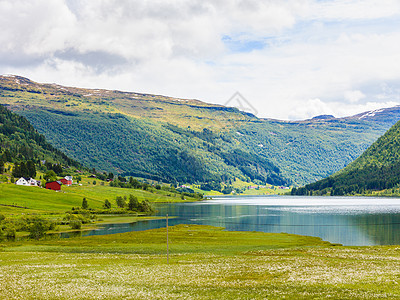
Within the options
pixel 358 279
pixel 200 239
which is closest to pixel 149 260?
pixel 358 279

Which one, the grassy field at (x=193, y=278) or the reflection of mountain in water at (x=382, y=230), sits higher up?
the grassy field at (x=193, y=278)

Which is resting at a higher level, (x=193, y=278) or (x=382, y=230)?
(x=193, y=278)

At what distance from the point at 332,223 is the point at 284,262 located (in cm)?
8872

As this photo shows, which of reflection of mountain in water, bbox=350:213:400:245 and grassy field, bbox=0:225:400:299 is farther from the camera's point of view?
reflection of mountain in water, bbox=350:213:400:245

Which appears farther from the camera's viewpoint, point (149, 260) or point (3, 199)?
point (3, 199)

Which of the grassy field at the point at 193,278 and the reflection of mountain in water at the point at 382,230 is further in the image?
the reflection of mountain in water at the point at 382,230

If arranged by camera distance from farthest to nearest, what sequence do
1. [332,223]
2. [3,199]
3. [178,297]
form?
[3,199]
[332,223]
[178,297]

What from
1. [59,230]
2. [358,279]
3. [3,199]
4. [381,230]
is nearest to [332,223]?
[381,230]

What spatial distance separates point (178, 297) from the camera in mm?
30109

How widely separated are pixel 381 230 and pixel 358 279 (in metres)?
81.6

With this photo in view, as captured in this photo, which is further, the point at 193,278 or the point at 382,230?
the point at 382,230

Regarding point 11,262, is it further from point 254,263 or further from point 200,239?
point 200,239

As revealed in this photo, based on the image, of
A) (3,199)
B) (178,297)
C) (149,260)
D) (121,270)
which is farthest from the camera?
(3,199)

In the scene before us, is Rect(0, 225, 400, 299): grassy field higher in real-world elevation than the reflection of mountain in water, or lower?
higher
